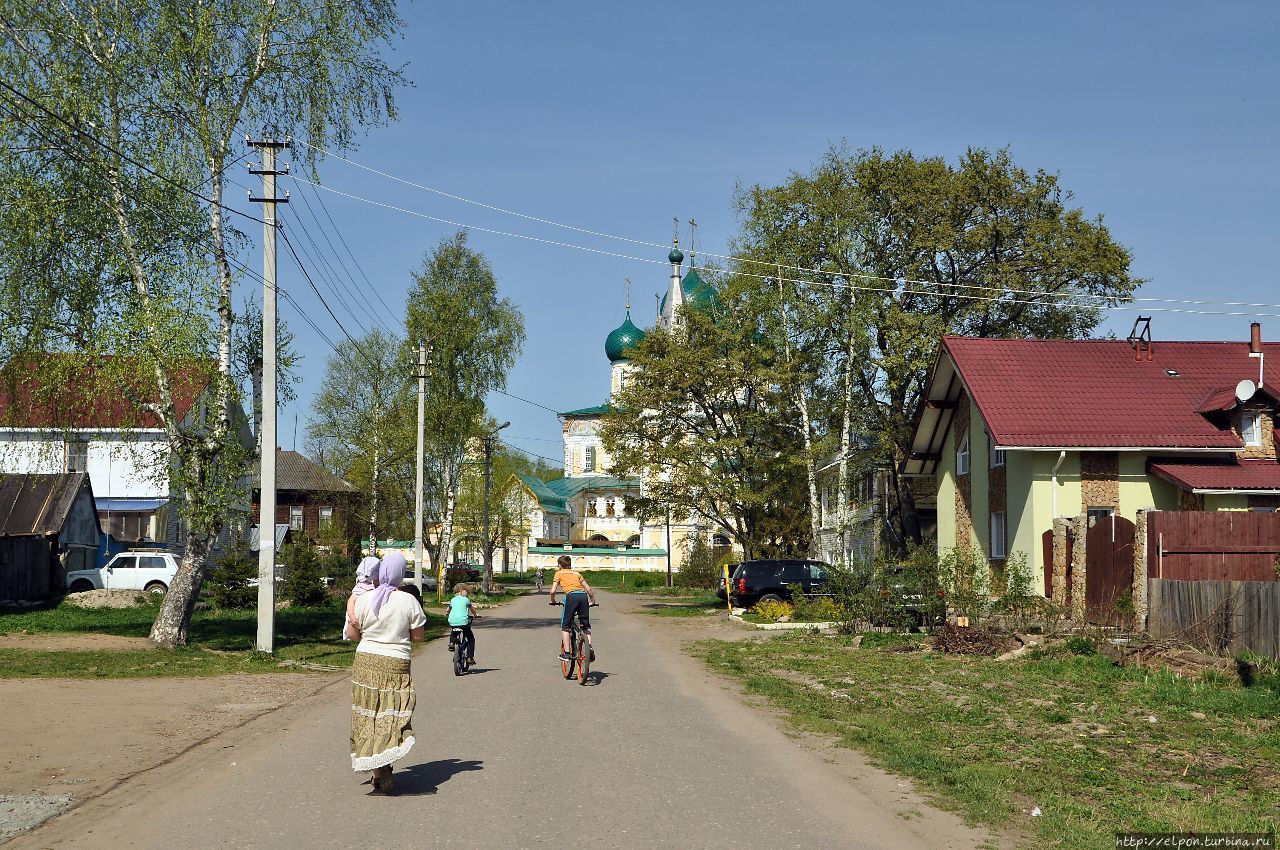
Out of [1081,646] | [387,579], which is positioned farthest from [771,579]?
[387,579]

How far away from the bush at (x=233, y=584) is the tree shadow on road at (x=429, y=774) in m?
27.2

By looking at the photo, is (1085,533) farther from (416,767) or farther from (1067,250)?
(1067,250)

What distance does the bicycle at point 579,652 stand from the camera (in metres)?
17.7

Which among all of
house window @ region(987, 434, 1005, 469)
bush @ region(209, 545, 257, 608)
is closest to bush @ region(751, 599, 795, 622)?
house window @ region(987, 434, 1005, 469)

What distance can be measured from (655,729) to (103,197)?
1463 centimetres

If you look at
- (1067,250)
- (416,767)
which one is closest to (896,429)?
(1067,250)

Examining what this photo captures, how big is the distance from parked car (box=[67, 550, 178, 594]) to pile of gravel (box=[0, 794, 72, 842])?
1301 inches

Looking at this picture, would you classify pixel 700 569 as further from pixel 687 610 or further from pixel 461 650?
pixel 461 650

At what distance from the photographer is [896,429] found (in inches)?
1689

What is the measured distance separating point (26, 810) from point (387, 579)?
2982mm

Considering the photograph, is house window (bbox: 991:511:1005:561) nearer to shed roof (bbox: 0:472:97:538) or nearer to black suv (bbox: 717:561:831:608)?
black suv (bbox: 717:561:831:608)

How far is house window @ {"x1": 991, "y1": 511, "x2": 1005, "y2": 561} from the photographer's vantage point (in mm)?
31625

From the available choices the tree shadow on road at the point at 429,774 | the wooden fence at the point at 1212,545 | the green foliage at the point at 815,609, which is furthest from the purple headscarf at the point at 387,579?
the green foliage at the point at 815,609

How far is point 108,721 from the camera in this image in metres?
13.6
